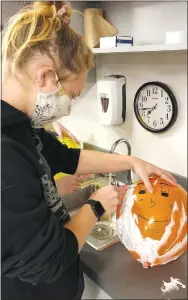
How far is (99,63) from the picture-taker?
2.34 ft

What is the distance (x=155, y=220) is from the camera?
2.16 ft

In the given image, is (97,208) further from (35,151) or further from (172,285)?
(172,285)

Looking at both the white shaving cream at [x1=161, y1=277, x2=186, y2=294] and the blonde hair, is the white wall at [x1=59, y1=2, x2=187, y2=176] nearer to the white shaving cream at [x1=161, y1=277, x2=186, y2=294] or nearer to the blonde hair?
the blonde hair

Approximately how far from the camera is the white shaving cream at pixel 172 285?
696 mm

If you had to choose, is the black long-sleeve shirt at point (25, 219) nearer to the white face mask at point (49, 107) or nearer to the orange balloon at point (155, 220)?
the white face mask at point (49, 107)

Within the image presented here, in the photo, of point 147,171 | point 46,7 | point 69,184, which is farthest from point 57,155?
point 46,7

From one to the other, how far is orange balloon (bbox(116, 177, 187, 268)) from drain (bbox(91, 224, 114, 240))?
0.37 feet

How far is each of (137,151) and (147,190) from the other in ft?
0.39

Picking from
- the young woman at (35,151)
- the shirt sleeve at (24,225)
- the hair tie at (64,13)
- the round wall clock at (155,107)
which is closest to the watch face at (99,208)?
the young woman at (35,151)

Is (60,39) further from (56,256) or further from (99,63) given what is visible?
(56,256)

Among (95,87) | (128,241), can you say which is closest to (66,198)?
(128,241)

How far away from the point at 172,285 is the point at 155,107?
42 centimetres

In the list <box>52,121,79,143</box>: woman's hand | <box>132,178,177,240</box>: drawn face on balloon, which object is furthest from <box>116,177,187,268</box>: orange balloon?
<box>52,121,79,143</box>: woman's hand

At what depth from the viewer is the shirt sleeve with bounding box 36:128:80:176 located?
0.68 meters
